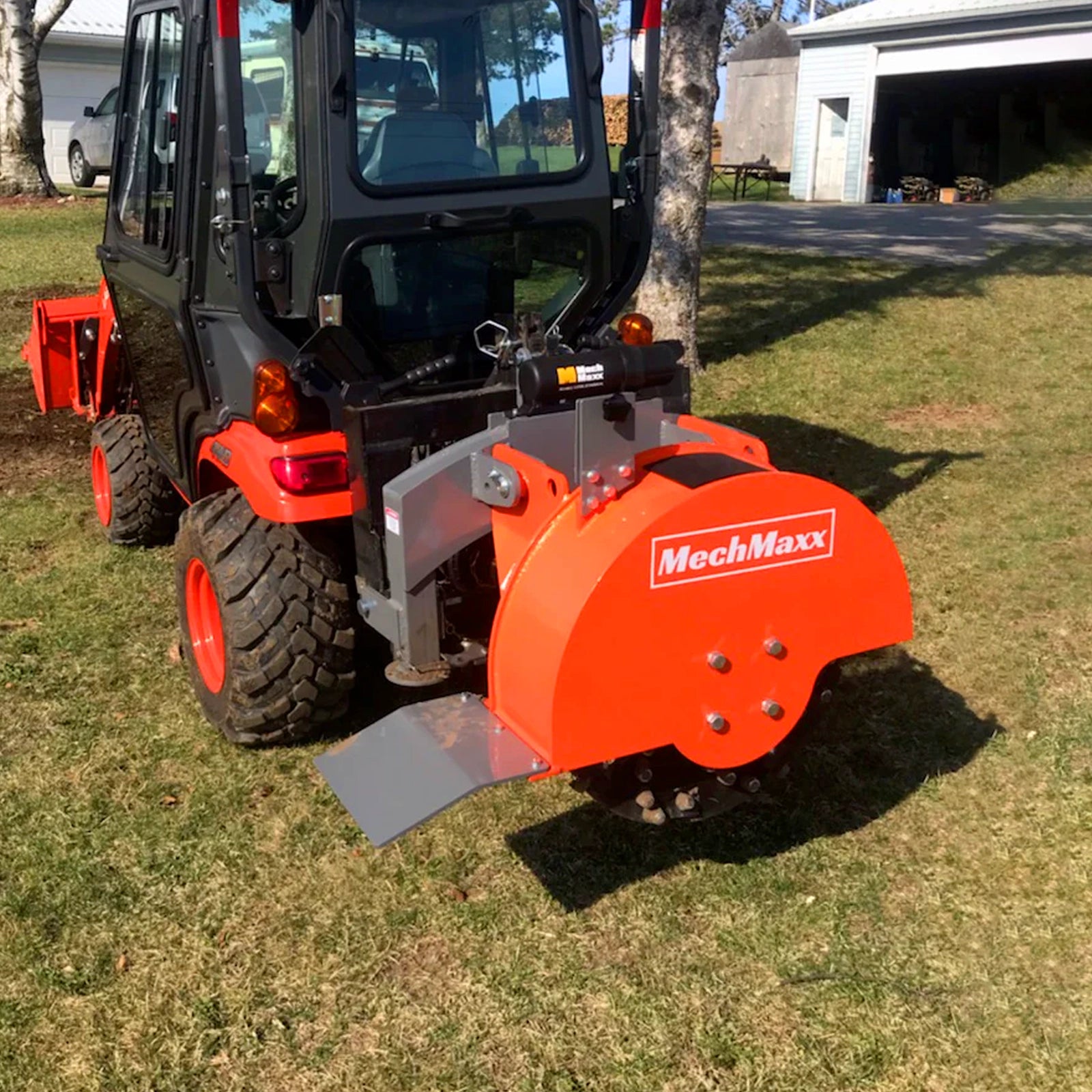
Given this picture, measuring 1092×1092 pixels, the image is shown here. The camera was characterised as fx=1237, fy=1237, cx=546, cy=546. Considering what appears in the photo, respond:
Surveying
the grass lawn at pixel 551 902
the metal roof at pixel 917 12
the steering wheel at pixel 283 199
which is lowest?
the grass lawn at pixel 551 902

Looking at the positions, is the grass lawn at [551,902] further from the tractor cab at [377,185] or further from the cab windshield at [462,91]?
the cab windshield at [462,91]

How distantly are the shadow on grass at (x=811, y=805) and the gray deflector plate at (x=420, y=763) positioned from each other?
631 millimetres

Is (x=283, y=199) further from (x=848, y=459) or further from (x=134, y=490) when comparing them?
(x=848, y=459)

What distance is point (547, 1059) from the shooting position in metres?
2.81

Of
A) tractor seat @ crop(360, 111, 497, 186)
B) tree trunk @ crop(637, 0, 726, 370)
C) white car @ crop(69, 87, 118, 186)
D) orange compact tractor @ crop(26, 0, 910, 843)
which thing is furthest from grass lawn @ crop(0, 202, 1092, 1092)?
white car @ crop(69, 87, 118, 186)

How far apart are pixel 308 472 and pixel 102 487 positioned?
284 centimetres

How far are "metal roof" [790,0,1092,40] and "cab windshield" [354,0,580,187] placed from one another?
1961 centimetres

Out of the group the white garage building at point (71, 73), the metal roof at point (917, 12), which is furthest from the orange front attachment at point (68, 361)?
the white garage building at point (71, 73)

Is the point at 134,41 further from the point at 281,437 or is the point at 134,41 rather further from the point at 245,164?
the point at 281,437

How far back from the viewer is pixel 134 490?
5586 millimetres

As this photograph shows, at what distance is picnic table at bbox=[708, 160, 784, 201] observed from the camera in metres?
24.9

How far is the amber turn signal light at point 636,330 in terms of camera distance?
169 inches

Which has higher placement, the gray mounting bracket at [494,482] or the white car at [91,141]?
the white car at [91,141]

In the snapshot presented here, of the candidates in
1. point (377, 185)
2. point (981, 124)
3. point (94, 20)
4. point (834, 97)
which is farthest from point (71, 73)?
point (377, 185)
